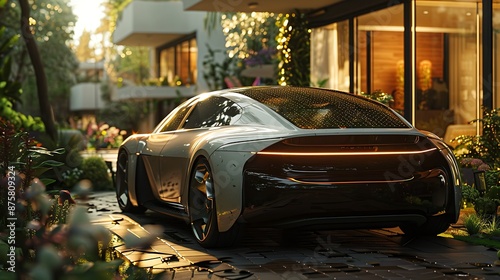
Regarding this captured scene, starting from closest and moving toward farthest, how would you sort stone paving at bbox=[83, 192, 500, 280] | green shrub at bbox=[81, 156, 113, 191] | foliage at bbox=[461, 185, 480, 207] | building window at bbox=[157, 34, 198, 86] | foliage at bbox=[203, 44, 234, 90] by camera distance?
1. stone paving at bbox=[83, 192, 500, 280]
2. foliage at bbox=[461, 185, 480, 207]
3. green shrub at bbox=[81, 156, 113, 191]
4. foliage at bbox=[203, 44, 234, 90]
5. building window at bbox=[157, 34, 198, 86]

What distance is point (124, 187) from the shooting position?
387 inches

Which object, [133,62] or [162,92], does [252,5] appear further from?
[133,62]

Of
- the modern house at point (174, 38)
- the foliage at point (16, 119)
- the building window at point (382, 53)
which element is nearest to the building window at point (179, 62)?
the modern house at point (174, 38)

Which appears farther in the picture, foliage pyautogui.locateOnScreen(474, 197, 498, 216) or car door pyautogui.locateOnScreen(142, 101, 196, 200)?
foliage pyautogui.locateOnScreen(474, 197, 498, 216)

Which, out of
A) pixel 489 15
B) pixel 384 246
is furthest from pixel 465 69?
pixel 384 246

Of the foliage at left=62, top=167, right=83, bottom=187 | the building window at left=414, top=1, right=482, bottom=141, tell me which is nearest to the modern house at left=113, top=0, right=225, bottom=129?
the building window at left=414, top=1, right=482, bottom=141

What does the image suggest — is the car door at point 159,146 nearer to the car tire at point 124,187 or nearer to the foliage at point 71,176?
the car tire at point 124,187

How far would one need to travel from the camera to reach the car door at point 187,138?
7.60m

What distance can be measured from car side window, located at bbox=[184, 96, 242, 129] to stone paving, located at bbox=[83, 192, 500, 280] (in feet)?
3.31

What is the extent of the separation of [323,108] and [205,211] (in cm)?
127

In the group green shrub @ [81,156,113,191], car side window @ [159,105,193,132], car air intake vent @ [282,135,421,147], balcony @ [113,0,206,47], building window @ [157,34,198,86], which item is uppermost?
balcony @ [113,0,206,47]

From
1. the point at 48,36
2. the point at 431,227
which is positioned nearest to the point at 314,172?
the point at 431,227

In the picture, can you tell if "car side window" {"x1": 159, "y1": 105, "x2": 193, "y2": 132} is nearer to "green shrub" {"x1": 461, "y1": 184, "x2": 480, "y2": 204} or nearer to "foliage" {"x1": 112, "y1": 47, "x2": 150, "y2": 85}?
"green shrub" {"x1": 461, "y1": 184, "x2": 480, "y2": 204}

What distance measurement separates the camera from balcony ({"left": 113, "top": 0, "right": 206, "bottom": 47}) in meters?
36.8
